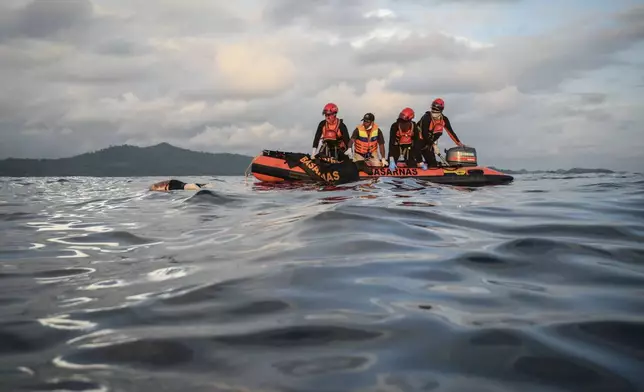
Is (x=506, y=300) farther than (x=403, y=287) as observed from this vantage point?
No

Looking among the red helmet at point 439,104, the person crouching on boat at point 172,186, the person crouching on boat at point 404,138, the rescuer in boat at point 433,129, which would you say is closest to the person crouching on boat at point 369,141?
the person crouching on boat at point 404,138

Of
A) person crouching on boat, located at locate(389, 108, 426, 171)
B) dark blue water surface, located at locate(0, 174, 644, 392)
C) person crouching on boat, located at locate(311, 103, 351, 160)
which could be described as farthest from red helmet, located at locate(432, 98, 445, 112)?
dark blue water surface, located at locate(0, 174, 644, 392)

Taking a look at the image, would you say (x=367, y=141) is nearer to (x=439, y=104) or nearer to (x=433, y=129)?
(x=433, y=129)

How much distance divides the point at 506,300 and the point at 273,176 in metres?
13.9

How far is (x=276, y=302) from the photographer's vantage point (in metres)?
2.44

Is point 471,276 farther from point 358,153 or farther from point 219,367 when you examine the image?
point 358,153

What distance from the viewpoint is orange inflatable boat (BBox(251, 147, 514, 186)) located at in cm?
1484

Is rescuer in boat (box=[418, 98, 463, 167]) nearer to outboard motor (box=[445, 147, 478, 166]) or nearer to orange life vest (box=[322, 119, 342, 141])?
outboard motor (box=[445, 147, 478, 166])

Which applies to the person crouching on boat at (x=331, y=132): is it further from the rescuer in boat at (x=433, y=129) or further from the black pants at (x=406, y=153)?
the rescuer in boat at (x=433, y=129)

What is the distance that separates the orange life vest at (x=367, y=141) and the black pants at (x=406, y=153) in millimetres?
841

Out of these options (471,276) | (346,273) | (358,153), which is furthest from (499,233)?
(358,153)

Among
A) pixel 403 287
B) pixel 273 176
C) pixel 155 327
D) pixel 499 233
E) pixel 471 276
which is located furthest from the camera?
pixel 273 176

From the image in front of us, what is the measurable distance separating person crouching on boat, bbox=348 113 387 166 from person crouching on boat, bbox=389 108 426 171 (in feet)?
1.75

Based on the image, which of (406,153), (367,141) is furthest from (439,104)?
(367,141)
